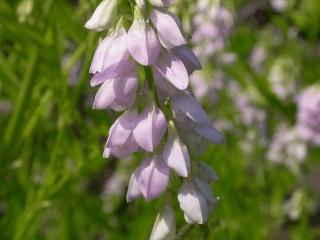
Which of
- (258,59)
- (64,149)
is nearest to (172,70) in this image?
(64,149)

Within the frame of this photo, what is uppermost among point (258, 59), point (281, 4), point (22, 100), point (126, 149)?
point (126, 149)

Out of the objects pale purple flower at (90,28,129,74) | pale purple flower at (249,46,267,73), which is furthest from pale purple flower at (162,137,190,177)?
pale purple flower at (249,46,267,73)

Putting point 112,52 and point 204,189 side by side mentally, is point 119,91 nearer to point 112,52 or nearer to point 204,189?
point 112,52

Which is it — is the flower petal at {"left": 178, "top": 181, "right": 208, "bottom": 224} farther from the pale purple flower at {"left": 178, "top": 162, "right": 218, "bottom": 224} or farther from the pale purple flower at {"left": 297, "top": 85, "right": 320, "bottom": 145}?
the pale purple flower at {"left": 297, "top": 85, "right": 320, "bottom": 145}

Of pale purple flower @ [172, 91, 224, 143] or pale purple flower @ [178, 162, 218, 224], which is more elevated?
pale purple flower @ [172, 91, 224, 143]

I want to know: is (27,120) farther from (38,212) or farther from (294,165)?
(294,165)

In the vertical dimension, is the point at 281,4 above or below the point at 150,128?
below
